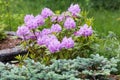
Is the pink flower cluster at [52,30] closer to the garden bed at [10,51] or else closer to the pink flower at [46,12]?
the pink flower at [46,12]

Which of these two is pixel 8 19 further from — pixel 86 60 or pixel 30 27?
pixel 86 60

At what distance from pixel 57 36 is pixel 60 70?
76cm

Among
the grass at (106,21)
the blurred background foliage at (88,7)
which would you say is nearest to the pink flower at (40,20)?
the grass at (106,21)

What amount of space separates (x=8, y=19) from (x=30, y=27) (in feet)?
8.98

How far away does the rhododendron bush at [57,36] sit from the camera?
16.5ft

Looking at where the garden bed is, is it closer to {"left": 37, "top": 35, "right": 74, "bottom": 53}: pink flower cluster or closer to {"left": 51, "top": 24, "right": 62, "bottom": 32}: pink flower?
{"left": 51, "top": 24, "right": 62, "bottom": 32}: pink flower

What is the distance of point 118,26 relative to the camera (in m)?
8.91

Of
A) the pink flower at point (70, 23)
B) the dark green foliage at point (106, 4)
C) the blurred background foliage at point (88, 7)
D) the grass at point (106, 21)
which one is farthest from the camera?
the dark green foliage at point (106, 4)

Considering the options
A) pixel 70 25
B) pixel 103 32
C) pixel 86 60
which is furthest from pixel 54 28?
pixel 103 32

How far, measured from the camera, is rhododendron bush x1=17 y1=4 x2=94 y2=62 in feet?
16.5

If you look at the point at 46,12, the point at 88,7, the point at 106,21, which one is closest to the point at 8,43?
the point at 46,12

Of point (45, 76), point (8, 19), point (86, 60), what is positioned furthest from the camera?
point (8, 19)

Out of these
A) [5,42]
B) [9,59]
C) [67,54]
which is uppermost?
[5,42]

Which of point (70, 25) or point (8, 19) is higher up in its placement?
point (8, 19)
